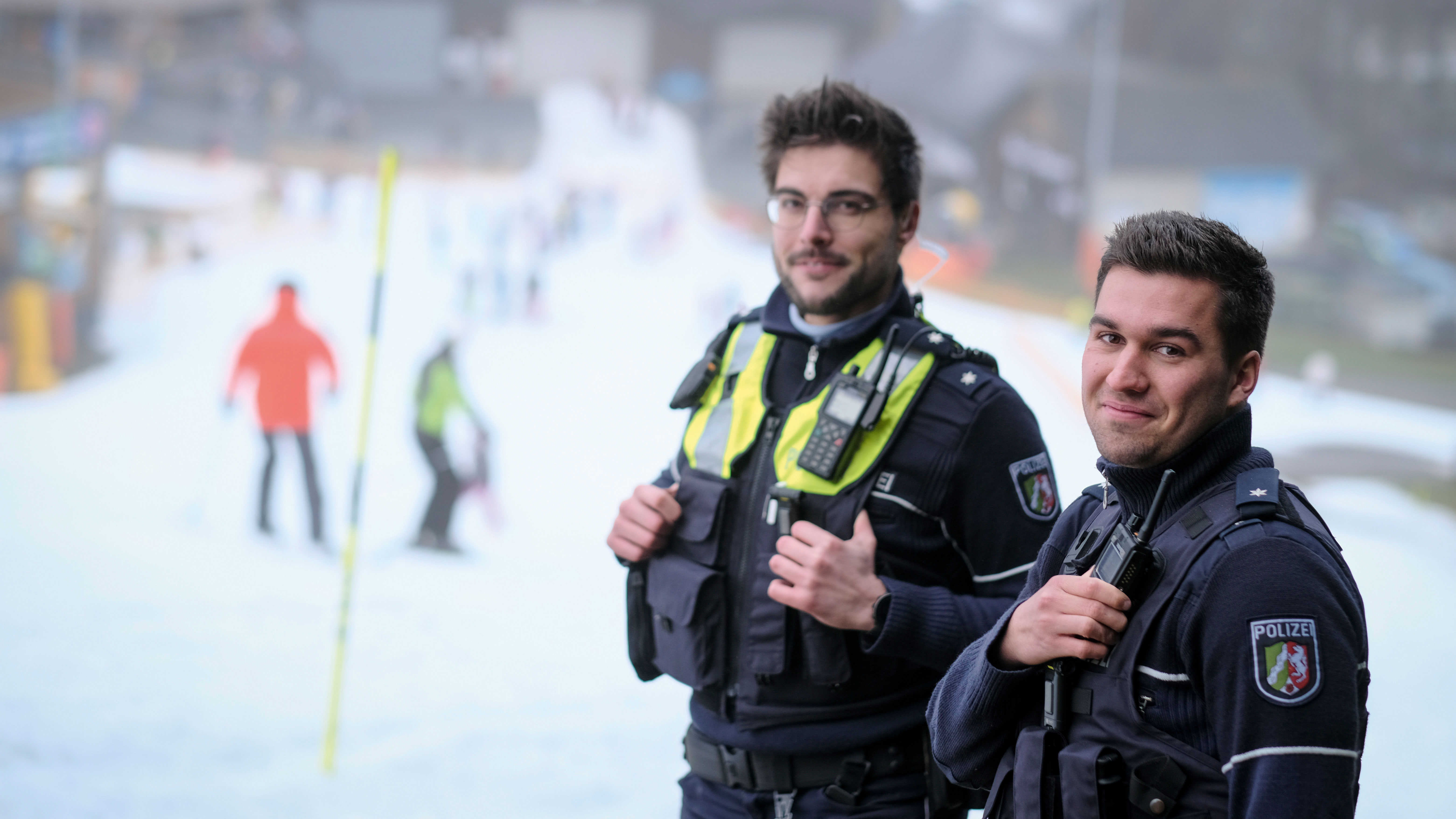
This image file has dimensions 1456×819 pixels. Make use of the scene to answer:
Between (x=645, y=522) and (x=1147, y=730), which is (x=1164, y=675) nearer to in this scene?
(x=1147, y=730)

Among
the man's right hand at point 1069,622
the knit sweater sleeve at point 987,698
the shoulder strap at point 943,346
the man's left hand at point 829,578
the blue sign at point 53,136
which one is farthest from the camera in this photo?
the blue sign at point 53,136

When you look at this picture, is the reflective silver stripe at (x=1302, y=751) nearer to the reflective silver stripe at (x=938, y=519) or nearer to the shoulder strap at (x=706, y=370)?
the reflective silver stripe at (x=938, y=519)

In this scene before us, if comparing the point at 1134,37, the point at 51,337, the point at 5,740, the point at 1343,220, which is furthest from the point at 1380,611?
the point at 51,337

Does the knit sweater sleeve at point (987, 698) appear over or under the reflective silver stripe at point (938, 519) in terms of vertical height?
under

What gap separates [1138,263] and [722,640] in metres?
0.78

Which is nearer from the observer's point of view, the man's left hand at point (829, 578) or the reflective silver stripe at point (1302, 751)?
the reflective silver stripe at point (1302, 751)

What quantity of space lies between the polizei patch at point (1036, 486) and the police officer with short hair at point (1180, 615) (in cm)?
37

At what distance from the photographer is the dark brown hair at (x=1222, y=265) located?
913 millimetres

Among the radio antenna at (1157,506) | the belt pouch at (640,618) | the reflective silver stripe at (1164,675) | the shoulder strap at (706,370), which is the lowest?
the belt pouch at (640,618)

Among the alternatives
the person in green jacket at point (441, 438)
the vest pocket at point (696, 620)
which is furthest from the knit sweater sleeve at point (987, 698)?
the person in green jacket at point (441, 438)

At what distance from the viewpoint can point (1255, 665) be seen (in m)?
0.79

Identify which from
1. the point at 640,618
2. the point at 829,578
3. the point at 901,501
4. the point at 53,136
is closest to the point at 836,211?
the point at 901,501

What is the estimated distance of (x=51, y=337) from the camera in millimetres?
4898

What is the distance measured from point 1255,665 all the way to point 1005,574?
0.61m
